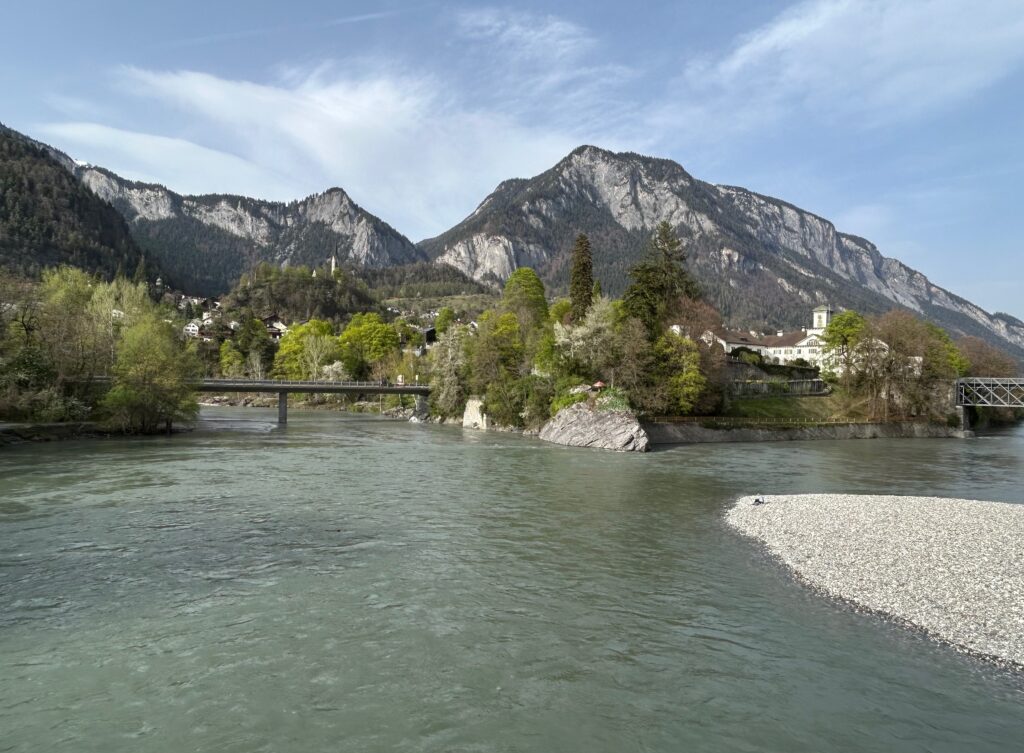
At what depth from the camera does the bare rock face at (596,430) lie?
51250mm

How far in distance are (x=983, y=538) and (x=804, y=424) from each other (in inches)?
2000

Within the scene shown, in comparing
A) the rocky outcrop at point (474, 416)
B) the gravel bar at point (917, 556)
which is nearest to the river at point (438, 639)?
the gravel bar at point (917, 556)

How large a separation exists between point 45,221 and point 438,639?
218 metres

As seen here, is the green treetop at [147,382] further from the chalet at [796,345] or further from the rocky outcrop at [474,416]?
the chalet at [796,345]

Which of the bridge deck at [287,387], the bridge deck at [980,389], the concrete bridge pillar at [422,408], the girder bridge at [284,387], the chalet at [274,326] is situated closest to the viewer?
the bridge deck at [287,387]

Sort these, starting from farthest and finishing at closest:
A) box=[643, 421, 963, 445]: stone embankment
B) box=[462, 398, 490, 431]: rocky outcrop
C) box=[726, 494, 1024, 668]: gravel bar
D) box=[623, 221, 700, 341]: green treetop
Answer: box=[462, 398, 490, 431]: rocky outcrop, box=[623, 221, 700, 341]: green treetop, box=[643, 421, 963, 445]: stone embankment, box=[726, 494, 1024, 668]: gravel bar

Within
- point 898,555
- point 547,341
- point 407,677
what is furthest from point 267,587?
point 547,341

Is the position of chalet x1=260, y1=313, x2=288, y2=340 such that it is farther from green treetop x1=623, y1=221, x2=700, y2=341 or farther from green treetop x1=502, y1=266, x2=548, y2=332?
green treetop x1=623, y1=221, x2=700, y2=341

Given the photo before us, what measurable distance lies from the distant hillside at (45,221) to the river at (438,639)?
16590cm

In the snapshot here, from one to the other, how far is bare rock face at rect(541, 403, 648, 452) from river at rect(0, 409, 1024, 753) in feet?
84.4

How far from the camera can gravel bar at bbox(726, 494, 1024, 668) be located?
40.8 feet

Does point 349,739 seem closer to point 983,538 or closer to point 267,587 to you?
point 267,587

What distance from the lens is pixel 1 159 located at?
183750 millimetres

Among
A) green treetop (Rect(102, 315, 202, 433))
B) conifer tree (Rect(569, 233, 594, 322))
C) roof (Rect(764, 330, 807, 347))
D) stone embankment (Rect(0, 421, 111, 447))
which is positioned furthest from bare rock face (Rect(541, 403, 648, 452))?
roof (Rect(764, 330, 807, 347))
